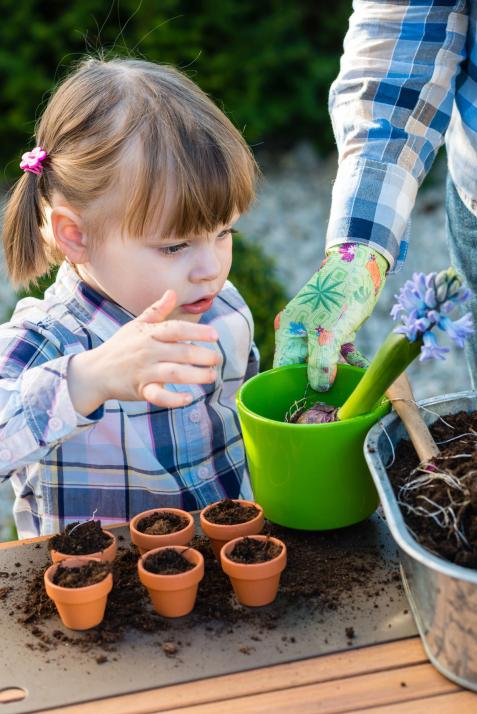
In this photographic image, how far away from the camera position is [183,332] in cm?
142

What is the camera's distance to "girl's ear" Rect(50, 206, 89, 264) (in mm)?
1890

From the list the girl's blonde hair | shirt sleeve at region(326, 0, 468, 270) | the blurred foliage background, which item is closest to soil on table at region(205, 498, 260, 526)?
the girl's blonde hair

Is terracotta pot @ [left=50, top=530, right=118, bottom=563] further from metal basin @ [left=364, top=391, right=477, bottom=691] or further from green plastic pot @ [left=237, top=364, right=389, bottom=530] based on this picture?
metal basin @ [left=364, top=391, right=477, bottom=691]

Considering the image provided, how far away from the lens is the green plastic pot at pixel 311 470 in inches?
59.7

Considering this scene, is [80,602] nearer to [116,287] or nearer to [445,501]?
[445,501]

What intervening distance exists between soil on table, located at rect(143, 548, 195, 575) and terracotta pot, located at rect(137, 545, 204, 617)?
0.01 m

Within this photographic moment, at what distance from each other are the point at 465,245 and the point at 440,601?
50.6 inches

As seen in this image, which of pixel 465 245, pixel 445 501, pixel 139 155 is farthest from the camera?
pixel 465 245

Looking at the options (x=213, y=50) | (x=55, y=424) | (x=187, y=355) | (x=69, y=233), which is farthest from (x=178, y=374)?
(x=213, y=50)

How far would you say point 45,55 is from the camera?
5535mm

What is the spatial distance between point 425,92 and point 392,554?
3.48ft

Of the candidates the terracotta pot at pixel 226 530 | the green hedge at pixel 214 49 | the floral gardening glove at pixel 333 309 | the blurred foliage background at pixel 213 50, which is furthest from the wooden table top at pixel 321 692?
the green hedge at pixel 214 49

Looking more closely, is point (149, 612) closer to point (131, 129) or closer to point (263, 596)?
point (263, 596)

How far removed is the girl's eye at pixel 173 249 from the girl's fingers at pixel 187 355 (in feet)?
1.41
